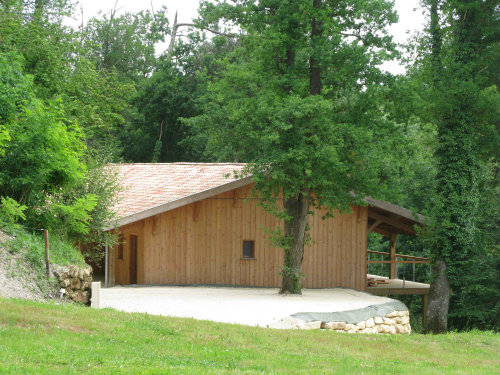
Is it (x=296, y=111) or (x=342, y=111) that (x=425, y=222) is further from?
(x=296, y=111)

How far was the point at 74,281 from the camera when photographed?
47.8ft

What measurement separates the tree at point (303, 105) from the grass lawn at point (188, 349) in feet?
21.2

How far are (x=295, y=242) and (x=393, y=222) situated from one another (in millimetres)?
6360

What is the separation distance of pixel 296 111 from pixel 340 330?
20.3 ft

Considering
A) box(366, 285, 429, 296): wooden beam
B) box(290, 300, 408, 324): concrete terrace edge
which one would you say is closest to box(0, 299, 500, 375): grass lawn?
box(290, 300, 408, 324): concrete terrace edge

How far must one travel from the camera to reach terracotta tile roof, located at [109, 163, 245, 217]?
22938mm

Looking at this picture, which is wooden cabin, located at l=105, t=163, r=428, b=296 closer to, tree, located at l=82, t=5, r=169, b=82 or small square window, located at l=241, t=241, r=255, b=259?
small square window, located at l=241, t=241, r=255, b=259

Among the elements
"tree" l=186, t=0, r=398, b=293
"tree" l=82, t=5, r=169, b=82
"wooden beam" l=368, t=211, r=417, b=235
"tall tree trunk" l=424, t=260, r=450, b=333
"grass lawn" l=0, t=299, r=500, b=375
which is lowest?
"tall tree trunk" l=424, t=260, r=450, b=333

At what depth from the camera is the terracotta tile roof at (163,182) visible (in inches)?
903

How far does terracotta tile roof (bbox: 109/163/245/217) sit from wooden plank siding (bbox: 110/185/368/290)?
0.67 metres

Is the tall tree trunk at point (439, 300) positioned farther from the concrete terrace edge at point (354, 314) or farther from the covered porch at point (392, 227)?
the concrete terrace edge at point (354, 314)

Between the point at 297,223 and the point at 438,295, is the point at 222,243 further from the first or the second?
the point at 438,295

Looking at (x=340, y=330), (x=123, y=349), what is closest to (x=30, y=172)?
(x=123, y=349)

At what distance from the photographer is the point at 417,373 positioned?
10711mm
